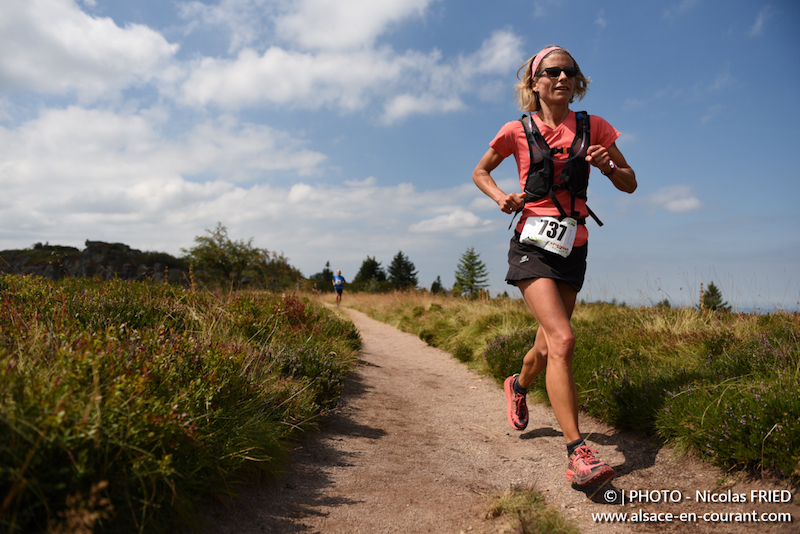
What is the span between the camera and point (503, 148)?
318cm

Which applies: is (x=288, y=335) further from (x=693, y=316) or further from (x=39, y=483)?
(x=693, y=316)

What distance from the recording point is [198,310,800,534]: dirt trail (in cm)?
230

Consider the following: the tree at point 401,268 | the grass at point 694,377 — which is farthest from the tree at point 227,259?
the tree at point 401,268

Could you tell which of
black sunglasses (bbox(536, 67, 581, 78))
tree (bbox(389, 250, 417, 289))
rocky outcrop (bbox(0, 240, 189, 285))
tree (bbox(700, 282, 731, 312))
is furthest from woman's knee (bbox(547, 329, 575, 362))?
tree (bbox(389, 250, 417, 289))

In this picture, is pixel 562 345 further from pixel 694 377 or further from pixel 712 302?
pixel 712 302

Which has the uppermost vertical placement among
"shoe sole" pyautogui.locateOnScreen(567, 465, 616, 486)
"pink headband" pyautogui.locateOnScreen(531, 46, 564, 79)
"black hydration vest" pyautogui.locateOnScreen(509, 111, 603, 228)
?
"pink headband" pyautogui.locateOnScreen(531, 46, 564, 79)

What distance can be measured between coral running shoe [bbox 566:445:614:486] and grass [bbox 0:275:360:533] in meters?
1.81

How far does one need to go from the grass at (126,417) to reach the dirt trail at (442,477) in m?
0.26

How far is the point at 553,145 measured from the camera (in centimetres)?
302

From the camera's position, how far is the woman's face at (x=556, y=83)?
3037 millimetres

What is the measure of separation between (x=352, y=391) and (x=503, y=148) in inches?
128

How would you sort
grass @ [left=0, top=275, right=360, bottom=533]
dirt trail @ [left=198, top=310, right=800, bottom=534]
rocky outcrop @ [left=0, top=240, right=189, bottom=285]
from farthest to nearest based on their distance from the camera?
rocky outcrop @ [left=0, top=240, right=189, bottom=285]
dirt trail @ [left=198, top=310, right=800, bottom=534]
grass @ [left=0, top=275, right=360, bottom=533]

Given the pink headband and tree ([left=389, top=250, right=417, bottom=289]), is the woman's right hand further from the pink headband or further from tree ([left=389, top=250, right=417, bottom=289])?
tree ([left=389, top=250, right=417, bottom=289])

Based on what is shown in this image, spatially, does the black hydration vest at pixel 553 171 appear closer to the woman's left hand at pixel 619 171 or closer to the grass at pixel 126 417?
the woman's left hand at pixel 619 171
